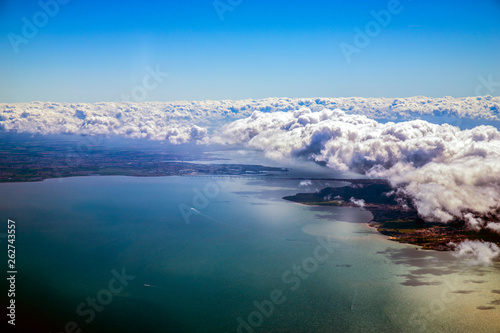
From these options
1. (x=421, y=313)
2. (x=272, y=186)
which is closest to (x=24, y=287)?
(x=421, y=313)

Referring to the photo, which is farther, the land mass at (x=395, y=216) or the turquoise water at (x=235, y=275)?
the land mass at (x=395, y=216)

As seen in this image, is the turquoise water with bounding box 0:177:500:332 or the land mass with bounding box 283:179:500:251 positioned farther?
the land mass with bounding box 283:179:500:251

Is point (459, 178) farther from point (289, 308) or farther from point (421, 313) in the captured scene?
point (289, 308)

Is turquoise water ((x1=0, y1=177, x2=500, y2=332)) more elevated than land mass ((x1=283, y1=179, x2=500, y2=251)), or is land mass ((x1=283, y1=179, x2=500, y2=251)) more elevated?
land mass ((x1=283, y1=179, x2=500, y2=251))

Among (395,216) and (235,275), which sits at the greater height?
(395,216)

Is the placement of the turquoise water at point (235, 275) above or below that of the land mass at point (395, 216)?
below
